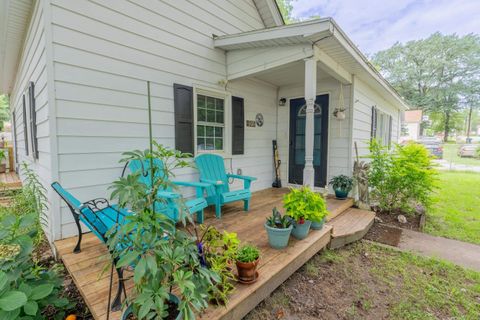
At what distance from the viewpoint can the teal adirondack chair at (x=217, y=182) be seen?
11.2 feet

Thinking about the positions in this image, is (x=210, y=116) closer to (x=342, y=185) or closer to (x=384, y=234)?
(x=342, y=185)

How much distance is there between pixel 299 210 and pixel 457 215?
4220mm

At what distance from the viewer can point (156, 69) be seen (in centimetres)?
322

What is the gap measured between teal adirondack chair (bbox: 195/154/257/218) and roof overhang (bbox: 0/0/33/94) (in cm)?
297

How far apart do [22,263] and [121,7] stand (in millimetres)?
2865

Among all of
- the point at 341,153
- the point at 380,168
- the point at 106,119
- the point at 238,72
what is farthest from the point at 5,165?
the point at 380,168

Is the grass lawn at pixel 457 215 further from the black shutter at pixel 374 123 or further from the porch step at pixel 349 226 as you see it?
the black shutter at pixel 374 123

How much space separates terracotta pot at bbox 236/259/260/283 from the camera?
5.99ft

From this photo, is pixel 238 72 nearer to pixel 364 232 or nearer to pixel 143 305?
pixel 364 232

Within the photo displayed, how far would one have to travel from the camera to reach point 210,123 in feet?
13.6

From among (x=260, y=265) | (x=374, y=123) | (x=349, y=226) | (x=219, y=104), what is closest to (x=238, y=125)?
(x=219, y=104)

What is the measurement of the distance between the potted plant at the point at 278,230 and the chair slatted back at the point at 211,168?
1.31 meters

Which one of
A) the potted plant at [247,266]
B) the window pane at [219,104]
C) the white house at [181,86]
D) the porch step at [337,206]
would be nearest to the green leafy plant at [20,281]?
the white house at [181,86]

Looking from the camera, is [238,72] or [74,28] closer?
[74,28]
